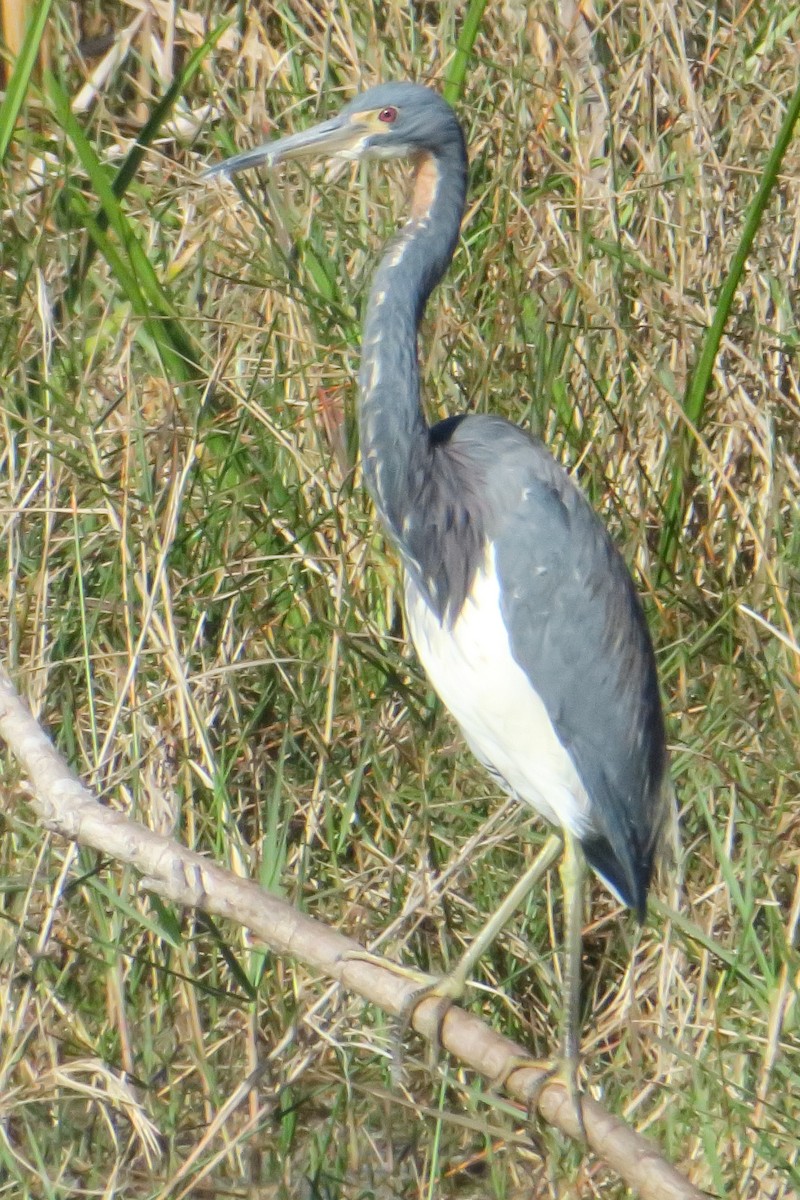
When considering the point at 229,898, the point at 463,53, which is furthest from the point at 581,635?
the point at 463,53

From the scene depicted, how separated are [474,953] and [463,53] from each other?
1.99 m

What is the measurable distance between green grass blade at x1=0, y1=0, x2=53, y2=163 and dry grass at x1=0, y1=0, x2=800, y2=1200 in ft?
0.84

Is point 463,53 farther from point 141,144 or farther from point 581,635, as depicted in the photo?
point 581,635

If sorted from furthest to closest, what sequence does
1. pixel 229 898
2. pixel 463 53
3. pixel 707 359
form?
pixel 463 53, pixel 707 359, pixel 229 898

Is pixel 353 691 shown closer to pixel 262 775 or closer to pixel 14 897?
pixel 262 775

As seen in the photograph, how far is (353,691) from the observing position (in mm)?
3623

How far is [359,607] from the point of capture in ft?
A: 12.1

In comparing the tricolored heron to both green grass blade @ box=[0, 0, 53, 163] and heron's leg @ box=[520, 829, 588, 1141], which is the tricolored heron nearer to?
heron's leg @ box=[520, 829, 588, 1141]

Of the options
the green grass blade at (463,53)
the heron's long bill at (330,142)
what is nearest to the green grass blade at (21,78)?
the heron's long bill at (330,142)

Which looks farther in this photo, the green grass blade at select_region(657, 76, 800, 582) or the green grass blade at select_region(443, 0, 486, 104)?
the green grass blade at select_region(443, 0, 486, 104)

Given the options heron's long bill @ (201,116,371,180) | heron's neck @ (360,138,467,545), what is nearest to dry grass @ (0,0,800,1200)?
heron's neck @ (360,138,467,545)

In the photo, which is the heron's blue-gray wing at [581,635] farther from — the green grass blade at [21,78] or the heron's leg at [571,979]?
the green grass blade at [21,78]

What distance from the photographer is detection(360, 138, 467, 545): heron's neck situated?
9.45 feet

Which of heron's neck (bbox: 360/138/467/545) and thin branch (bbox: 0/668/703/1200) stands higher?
heron's neck (bbox: 360/138/467/545)
